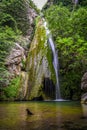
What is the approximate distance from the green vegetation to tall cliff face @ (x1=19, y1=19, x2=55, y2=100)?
1.32 m

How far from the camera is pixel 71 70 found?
24.5m

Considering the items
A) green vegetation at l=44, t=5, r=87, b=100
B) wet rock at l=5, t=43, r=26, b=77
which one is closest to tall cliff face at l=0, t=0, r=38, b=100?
wet rock at l=5, t=43, r=26, b=77

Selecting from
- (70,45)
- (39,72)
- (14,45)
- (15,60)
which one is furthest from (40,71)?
(70,45)

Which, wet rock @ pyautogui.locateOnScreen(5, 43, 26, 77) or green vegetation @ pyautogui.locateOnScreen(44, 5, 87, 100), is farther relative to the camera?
wet rock @ pyautogui.locateOnScreen(5, 43, 26, 77)

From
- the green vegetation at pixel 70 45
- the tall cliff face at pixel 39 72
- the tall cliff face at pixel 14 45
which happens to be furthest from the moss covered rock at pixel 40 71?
the green vegetation at pixel 70 45

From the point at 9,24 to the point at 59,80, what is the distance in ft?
31.6

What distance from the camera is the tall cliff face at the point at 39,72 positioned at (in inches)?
890

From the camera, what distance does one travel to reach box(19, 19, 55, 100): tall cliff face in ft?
74.2

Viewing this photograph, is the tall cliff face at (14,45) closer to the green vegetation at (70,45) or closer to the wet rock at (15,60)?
the wet rock at (15,60)

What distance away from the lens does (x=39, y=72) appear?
77.9ft

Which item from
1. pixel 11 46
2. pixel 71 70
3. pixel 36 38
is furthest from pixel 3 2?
pixel 71 70

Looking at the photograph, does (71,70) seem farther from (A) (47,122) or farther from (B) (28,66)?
(A) (47,122)

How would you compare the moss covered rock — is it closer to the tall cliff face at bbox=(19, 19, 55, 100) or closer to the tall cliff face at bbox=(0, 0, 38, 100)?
the tall cliff face at bbox=(19, 19, 55, 100)

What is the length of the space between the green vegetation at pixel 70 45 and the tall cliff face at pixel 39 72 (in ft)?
4.34
